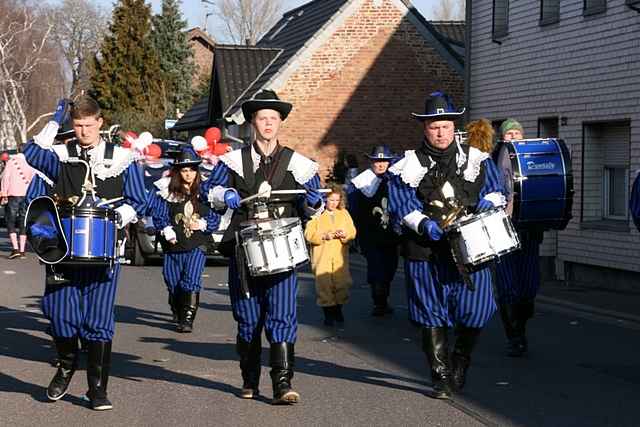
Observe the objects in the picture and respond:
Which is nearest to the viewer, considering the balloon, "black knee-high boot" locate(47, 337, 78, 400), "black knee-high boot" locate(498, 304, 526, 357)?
"black knee-high boot" locate(47, 337, 78, 400)

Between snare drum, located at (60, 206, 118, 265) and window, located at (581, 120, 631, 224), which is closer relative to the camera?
snare drum, located at (60, 206, 118, 265)

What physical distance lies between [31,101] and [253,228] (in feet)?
264

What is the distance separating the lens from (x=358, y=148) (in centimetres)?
3419

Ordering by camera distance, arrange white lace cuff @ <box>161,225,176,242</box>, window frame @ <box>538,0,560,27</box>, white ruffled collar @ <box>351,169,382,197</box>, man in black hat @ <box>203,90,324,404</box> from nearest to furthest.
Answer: man in black hat @ <box>203,90,324,404</box> → white lace cuff @ <box>161,225,176,242</box> → white ruffled collar @ <box>351,169,382,197</box> → window frame @ <box>538,0,560,27</box>

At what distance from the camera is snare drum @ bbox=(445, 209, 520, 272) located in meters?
8.30

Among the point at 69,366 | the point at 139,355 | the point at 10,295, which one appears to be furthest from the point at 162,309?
the point at 69,366

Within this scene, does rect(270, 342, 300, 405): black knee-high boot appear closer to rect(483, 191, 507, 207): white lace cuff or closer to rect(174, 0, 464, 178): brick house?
rect(483, 191, 507, 207): white lace cuff

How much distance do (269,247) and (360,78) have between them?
86.9 ft

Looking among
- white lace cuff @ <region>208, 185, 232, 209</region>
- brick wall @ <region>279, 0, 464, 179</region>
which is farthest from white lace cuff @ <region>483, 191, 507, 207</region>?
brick wall @ <region>279, 0, 464, 179</region>

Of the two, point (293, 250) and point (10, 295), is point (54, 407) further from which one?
point (10, 295)

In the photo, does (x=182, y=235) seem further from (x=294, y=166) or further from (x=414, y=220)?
(x=414, y=220)

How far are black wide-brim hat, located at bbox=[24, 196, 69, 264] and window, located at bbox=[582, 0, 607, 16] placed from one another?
40.9 ft

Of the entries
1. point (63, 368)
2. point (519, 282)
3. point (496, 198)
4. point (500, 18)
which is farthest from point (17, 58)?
point (496, 198)

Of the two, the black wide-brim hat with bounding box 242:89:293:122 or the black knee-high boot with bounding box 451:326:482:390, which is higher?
the black wide-brim hat with bounding box 242:89:293:122
